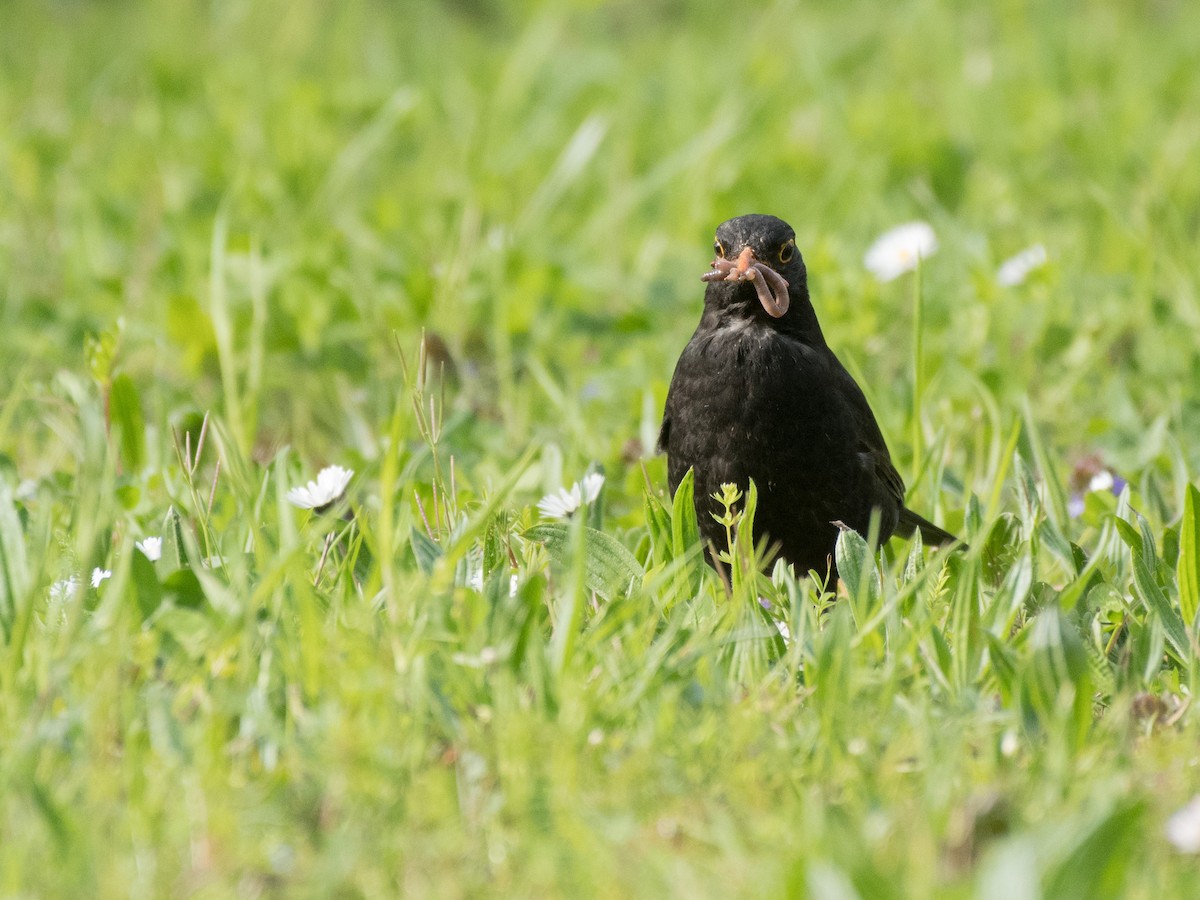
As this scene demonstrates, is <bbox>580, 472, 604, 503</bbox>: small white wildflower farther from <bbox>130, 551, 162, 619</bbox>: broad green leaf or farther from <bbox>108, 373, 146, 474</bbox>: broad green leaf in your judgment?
<bbox>108, 373, 146, 474</bbox>: broad green leaf

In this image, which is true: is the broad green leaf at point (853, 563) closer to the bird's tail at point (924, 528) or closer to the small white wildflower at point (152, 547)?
the bird's tail at point (924, 528)

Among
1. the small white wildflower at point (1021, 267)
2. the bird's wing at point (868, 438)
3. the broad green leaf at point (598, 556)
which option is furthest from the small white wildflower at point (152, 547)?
the small white wildflower at point (1021, 267)

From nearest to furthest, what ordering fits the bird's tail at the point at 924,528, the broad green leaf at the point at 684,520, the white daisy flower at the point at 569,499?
1. the broad green leaf at the point at 684,520
2. the white daisy flower at the point at 569,499
3. the bird's tail at the point at 924,528

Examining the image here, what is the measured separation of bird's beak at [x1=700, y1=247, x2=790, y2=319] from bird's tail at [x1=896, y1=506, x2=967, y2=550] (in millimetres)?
613

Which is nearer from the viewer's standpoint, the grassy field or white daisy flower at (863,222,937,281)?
the grassy field

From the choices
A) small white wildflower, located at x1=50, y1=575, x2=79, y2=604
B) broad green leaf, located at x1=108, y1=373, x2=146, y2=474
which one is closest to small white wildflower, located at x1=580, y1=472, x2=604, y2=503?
small white wildflower, located at x1=50, y1=575, x2=79, y2=604

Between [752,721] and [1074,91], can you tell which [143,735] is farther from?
[1074,91]

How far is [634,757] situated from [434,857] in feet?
0.99

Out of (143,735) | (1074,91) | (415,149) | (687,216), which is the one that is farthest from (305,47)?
(143,735)

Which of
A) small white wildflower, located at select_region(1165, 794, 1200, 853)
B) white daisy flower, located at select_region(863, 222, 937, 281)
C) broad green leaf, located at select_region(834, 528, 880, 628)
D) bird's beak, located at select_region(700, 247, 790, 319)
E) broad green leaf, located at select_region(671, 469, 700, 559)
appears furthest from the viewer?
white daisy flower, located at select_region(863, 222, 937, 281)

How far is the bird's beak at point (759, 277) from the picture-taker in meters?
3.27

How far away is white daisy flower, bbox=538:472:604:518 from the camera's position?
315 cm

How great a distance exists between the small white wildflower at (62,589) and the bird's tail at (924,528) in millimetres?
1831

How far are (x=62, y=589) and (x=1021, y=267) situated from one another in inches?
126
